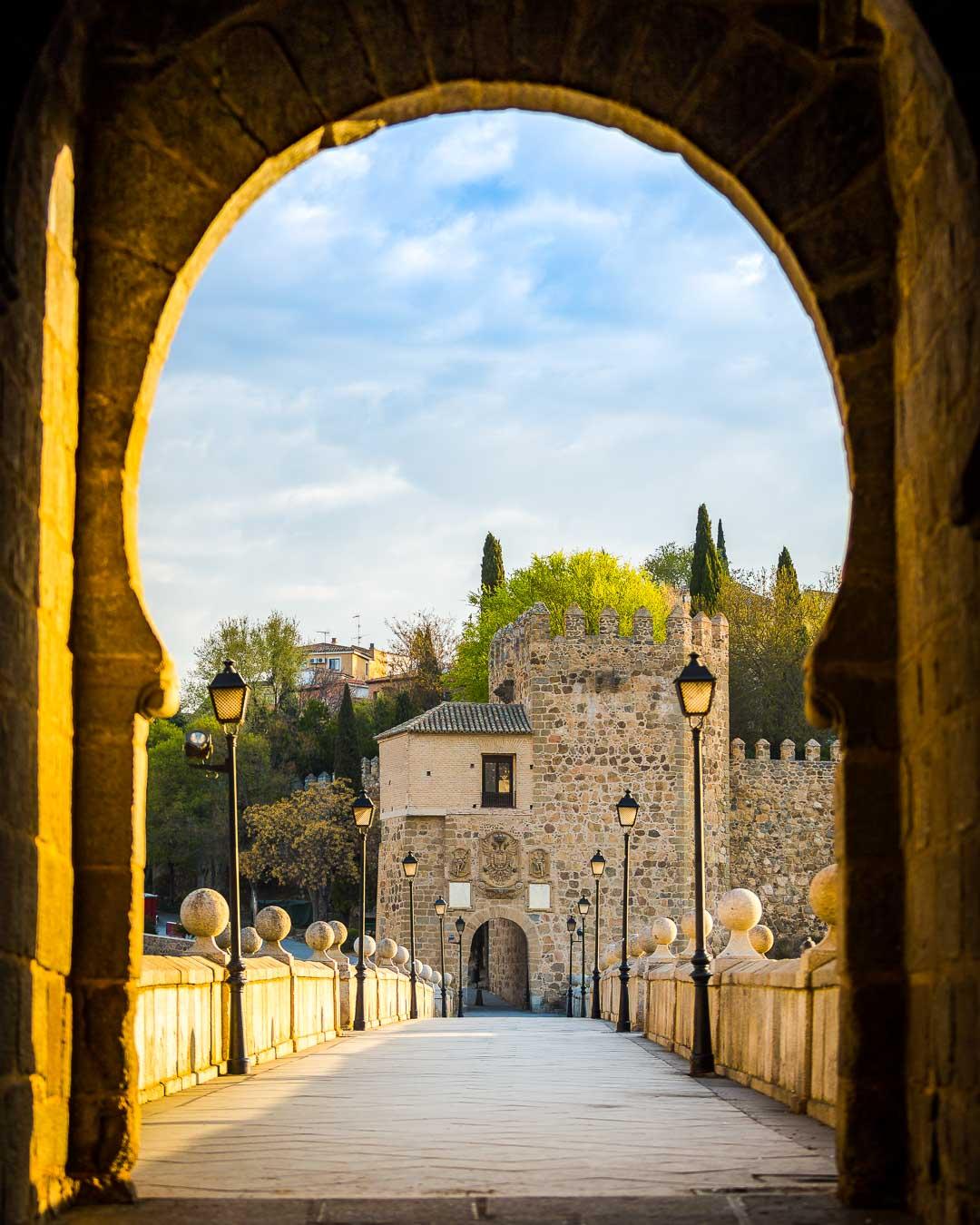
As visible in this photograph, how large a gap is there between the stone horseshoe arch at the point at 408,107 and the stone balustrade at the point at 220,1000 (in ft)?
2.76

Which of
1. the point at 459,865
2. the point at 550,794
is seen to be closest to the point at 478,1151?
the point at 459,865

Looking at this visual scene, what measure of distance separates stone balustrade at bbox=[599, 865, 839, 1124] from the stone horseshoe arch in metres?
1.79

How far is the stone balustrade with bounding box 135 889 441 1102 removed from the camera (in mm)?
8172

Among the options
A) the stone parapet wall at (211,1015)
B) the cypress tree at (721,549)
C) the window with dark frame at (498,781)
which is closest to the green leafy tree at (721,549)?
the cypress tree at (721,549)

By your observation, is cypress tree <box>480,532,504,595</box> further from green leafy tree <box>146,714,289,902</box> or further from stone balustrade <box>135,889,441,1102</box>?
stone balustrade <box>135,889,441,1102</box>

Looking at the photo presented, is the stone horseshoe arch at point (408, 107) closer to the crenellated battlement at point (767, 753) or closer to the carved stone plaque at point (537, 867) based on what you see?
the carved stone plaque at point (537, 867)

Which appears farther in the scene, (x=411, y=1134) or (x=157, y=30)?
(x=411, y=1134)

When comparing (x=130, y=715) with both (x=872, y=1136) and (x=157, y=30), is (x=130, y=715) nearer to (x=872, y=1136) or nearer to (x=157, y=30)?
(x=157, y=30)

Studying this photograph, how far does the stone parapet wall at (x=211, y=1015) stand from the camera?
8.02 m

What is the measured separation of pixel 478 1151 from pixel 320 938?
39.3ft

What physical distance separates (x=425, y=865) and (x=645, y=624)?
8944mm

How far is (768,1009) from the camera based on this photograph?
8758 millimetres

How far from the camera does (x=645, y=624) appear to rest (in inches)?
1730

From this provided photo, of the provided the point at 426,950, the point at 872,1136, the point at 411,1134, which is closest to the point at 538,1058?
the point at 411,1134
